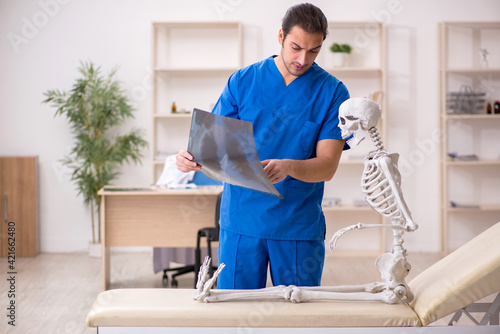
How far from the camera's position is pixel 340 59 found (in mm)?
4684

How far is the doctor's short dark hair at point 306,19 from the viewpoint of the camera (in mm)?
1459

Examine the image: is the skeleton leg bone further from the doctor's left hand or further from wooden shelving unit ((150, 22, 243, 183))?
wooden shelving unit ((150, 22, 243, 183))

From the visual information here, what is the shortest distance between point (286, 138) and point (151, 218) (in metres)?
2.22

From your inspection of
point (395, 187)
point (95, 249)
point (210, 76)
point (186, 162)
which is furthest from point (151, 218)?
point (395, 187)

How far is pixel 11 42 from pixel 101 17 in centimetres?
82

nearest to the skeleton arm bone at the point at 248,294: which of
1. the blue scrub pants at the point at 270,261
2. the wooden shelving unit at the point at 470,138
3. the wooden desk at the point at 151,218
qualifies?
the blue scrub pants at the point at 270,261

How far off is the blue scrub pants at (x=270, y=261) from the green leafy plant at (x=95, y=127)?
323cm

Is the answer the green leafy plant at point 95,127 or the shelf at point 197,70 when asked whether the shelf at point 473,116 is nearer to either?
the shelf at point 197,70

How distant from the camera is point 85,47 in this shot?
4895 millimetres

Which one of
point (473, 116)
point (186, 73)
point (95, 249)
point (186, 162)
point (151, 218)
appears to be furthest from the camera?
point (186, 73)

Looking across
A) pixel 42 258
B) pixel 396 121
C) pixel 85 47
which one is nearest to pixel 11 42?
pixel 85 47

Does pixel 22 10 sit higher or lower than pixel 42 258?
higher

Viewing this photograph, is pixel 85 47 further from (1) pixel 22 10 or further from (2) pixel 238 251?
(2) pixel 238 251

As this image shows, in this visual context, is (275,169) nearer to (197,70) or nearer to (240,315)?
(240,315)
